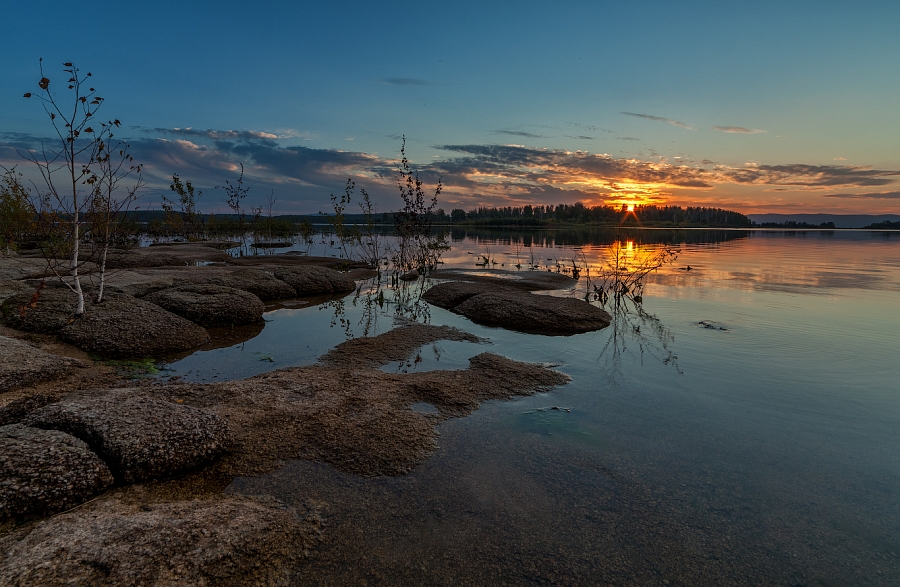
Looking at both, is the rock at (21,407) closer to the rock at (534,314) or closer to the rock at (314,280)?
the rock at (534,314)

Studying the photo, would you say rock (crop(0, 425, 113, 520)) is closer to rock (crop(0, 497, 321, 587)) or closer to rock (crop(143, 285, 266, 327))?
rock (crop(0, 497, 321, 587))

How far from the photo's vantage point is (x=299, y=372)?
6.16 metres

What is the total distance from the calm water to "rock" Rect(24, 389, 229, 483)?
0.69m

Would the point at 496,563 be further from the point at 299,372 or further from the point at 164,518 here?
the point at 299,372

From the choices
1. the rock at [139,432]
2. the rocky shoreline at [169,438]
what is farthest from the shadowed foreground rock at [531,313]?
the rock at [139,432]

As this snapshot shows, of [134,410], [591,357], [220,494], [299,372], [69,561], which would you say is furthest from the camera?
[591,357]

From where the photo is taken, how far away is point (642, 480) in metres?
3.85

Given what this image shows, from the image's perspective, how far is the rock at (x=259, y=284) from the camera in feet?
37.6

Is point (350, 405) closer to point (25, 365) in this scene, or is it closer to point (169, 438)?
point (169, 438)

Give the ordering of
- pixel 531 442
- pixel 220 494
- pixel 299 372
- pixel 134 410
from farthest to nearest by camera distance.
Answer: pixel 299 372, pixel 531 442, pixel 134 410, pixel 220 494

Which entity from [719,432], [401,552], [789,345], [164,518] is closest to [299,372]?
[164,518]

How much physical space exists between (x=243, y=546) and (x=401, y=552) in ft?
3.24

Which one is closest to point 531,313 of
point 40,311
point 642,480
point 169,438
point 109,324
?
point 642,480

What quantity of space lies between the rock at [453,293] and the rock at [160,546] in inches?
340
